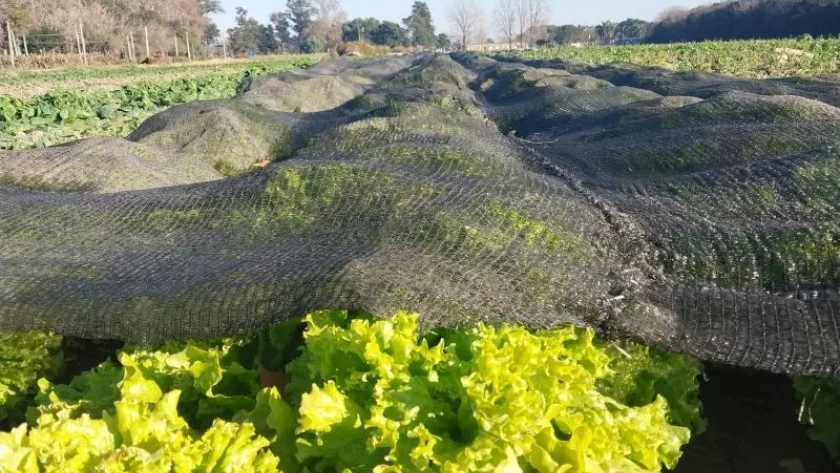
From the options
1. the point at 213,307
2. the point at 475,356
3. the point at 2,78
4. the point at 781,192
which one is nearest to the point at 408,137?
the point at 781,192

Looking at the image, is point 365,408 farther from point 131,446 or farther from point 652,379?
point 652,379

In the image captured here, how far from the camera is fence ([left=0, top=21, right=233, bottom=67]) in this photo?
4094cm

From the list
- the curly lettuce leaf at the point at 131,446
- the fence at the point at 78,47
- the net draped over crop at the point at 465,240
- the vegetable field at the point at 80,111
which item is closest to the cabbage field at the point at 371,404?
the curly lettuce leaf at the point at 131,446

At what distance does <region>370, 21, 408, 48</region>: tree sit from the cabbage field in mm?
94757

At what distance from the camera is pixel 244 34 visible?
3767 inches

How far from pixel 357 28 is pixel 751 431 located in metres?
97.8

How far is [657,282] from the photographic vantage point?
3598 millimetres

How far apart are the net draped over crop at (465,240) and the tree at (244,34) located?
90697mm

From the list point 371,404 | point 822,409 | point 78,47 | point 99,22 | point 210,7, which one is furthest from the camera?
point 210,7

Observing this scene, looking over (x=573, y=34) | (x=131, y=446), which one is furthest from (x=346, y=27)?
(x=131, y=446)

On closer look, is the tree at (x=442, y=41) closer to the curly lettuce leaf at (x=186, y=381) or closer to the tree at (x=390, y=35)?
the tree at (x=390, y=35)

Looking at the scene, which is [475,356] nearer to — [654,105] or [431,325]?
[431,325]

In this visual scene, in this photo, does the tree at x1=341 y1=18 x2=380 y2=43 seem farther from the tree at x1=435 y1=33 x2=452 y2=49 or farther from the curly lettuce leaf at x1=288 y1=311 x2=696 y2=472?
the curly lettuce leaf at x1=288 y1=311 x2=696 y2=472

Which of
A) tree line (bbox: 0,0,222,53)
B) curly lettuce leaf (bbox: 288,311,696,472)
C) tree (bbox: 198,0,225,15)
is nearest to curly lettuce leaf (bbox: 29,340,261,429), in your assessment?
curly lettuce leaf (bbox: 288,311,696,472)
